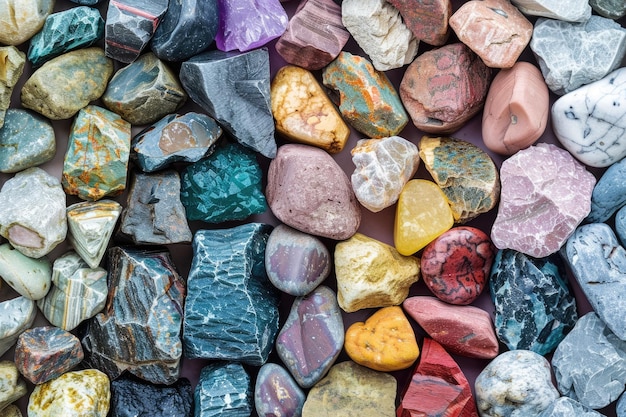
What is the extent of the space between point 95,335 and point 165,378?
0.41 ft

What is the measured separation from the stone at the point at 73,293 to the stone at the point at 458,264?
0.49 meters

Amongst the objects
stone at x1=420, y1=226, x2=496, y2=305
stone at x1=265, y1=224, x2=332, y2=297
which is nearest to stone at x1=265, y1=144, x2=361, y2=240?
stone at x1=265, y1=224, x2=332, y2=297

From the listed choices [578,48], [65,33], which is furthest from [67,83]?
[578,48]

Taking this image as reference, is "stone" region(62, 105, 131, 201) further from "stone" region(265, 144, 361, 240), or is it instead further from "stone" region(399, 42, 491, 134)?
"stone" region(399, 42, 491, 134)

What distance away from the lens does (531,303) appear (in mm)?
1149

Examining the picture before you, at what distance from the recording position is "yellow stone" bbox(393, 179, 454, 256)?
116cm

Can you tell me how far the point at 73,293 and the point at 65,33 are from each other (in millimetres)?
377

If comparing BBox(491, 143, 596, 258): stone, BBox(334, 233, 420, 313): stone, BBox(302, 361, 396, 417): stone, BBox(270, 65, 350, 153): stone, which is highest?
BBox(270, 65, 350, 153): stone

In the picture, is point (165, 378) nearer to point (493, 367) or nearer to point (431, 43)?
point (493, 367)

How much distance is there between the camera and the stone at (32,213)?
1.12m

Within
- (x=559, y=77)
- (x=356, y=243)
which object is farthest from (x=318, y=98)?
(x=559, y=77)

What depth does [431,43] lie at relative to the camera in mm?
1167

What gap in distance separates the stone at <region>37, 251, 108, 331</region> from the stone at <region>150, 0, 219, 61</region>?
337 millimetres

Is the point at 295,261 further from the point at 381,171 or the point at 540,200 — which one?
the point at 540,200
